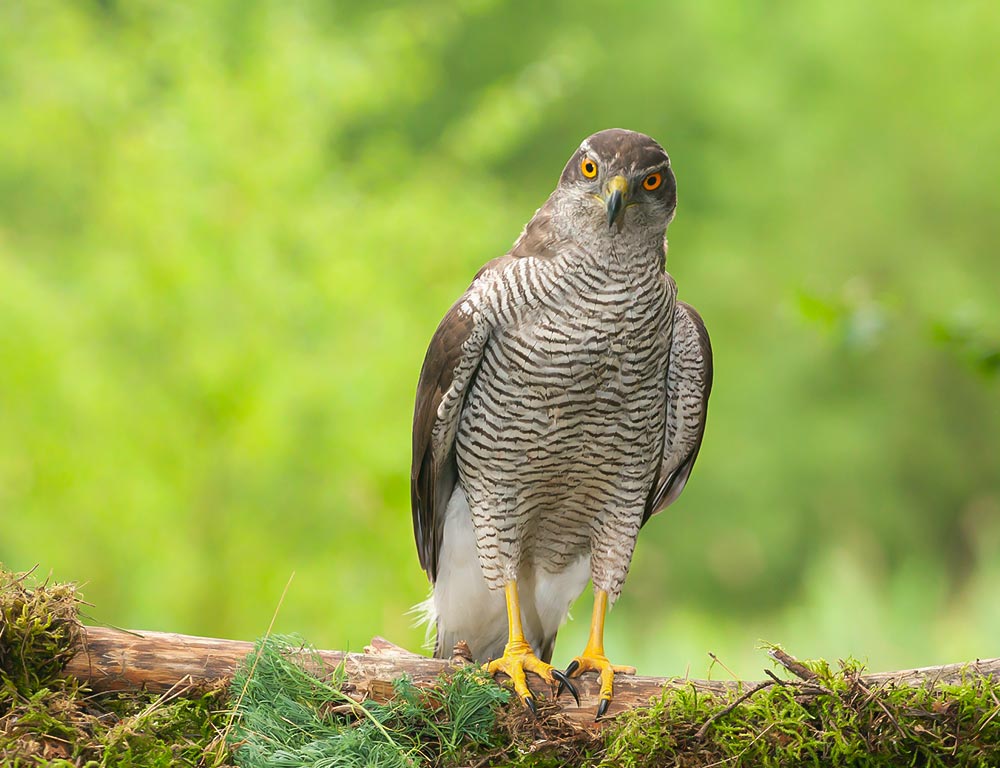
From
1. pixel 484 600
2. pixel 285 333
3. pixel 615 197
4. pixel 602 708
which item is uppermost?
pixel 285 333

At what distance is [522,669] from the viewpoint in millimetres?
3082

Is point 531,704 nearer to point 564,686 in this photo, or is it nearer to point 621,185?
point 564,686

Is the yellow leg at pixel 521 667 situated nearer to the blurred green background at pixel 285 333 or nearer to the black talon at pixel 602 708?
the black talon at pixel 602 708

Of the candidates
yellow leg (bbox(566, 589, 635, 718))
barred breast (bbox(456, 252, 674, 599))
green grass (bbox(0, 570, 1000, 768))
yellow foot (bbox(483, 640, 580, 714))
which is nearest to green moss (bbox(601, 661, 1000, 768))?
green grass (bbox(0, 570, 1000, 768))

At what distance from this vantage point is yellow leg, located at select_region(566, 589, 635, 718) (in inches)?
116

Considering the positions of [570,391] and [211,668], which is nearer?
[211,668]

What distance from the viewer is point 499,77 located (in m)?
10.4

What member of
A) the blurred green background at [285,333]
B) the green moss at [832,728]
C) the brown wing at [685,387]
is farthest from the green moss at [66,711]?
the blurred green background at [285,333]

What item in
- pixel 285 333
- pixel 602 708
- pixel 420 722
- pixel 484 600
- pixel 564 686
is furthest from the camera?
pixel 285 333

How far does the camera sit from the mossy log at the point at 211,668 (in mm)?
2801

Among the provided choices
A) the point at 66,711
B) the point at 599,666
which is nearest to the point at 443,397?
the point at 599,666

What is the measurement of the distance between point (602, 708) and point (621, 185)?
4.55ft

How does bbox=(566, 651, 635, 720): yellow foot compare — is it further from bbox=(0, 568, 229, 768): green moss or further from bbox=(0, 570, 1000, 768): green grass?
bbox=(0, 568, 229, 768): green moss

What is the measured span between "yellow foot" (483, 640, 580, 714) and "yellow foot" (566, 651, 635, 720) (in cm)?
5
